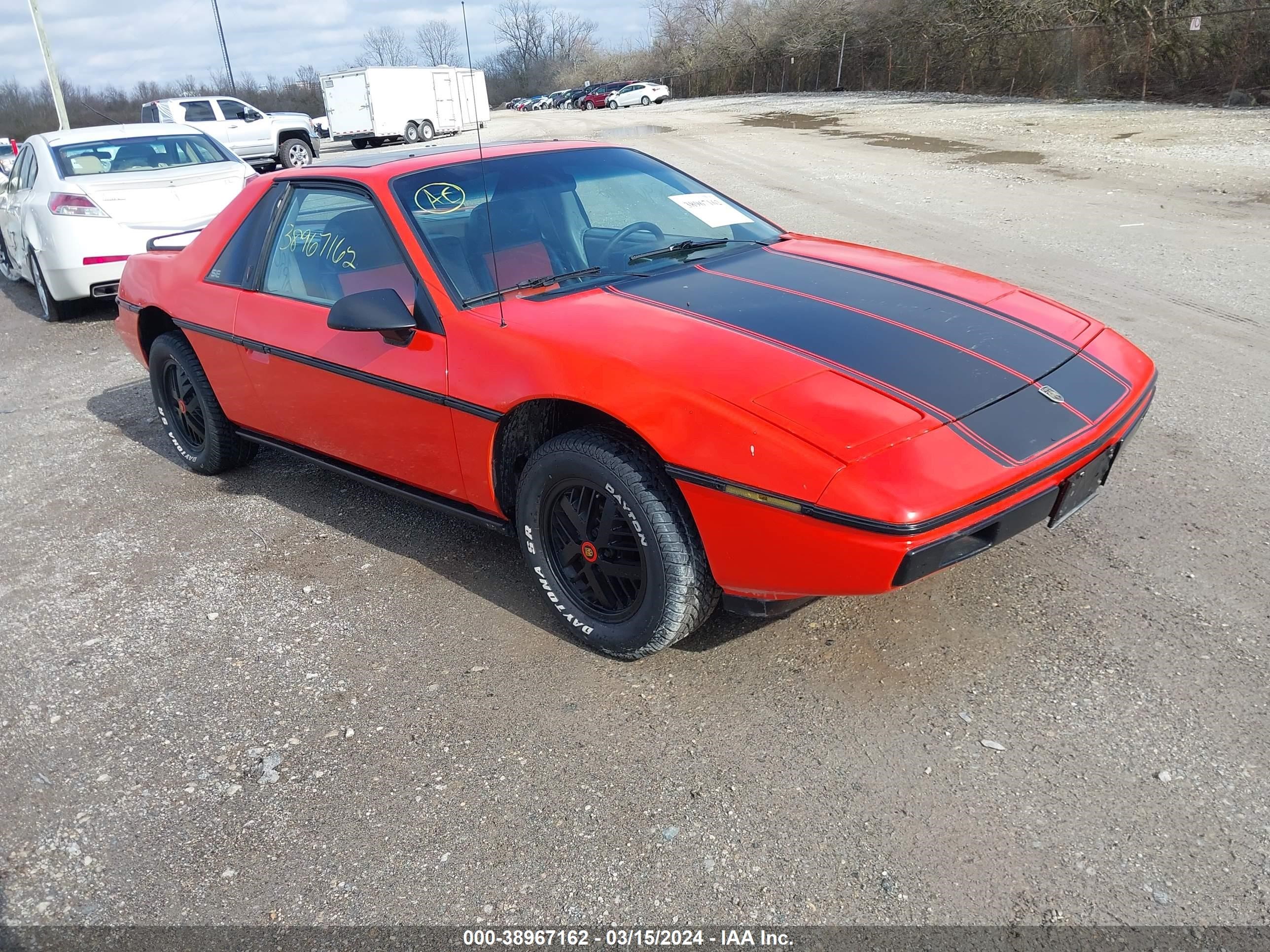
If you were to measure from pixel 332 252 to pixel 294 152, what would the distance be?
2261 centimetres

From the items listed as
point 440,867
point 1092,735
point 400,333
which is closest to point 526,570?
point 400,333

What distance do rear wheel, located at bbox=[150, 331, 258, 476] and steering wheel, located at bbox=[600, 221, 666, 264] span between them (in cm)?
218

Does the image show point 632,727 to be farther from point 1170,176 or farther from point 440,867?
point 1170,176

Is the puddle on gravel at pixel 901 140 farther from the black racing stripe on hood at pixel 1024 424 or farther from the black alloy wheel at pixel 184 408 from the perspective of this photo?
the black racing stripe on hood at pixel 1024 424

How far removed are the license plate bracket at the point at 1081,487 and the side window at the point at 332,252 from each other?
7.23ft

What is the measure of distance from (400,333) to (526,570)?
1.03 metres

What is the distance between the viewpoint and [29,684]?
3.13 m

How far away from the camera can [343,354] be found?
3506mm

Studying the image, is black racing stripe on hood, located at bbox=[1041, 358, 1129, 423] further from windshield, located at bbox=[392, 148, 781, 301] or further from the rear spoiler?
the rear spoiler

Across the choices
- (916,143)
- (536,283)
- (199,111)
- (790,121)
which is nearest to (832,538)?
(536,283)

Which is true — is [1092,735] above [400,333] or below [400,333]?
below

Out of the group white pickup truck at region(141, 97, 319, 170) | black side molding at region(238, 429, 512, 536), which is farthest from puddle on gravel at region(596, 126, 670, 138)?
black side molding at region(238, 429, 512, 536)

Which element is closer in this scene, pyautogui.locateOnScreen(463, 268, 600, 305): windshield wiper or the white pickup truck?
pyautogui.locateOnScreen(463, 268, 600, 305): windshield wiper

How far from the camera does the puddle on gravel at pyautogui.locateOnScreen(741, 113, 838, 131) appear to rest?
23969mm
